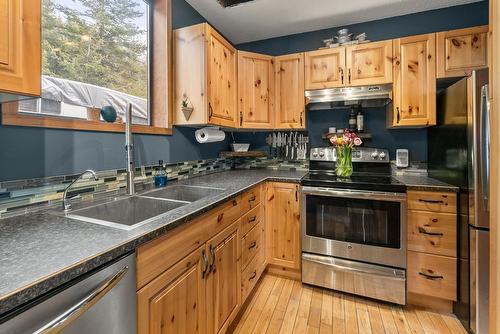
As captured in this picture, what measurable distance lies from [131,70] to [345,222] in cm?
214

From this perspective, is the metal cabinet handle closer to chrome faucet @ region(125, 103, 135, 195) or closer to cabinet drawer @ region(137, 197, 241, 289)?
cabinet drawer @ region(137, 197, 241, 289)

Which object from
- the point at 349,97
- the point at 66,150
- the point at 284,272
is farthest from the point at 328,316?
the point at 66,150

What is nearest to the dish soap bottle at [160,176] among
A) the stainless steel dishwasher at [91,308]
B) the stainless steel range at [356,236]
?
the stainless steel dishwasher at [91,308]

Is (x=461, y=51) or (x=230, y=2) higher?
(x=230, y=2)

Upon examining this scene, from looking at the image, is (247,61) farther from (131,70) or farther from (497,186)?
(497,186)

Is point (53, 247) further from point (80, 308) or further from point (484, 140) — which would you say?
point (484, 140)

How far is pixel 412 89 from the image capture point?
7.11 feet

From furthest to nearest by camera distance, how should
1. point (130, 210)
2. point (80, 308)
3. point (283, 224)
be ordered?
point (283, 224) → point (130, 210) → point (80, 308)

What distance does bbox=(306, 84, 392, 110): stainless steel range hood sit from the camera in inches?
88.9

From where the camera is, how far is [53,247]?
0.73m

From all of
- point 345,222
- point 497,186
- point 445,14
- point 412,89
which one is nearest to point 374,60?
point 412,89

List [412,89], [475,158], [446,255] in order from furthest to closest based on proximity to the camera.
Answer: [412,89] < [446,255] < [475,158]

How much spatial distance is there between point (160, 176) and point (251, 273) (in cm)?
106

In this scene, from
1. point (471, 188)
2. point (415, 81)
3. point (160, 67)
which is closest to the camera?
point (471, 188)
